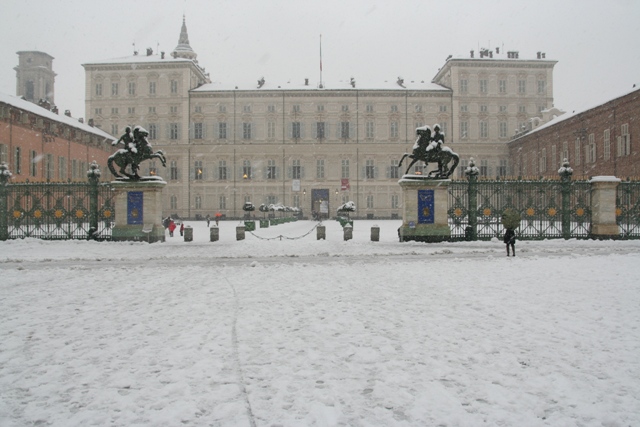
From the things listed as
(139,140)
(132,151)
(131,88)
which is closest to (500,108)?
(131,88)

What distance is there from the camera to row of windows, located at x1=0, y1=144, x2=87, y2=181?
108ft

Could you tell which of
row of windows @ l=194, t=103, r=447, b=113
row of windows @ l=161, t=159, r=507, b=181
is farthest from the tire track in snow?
row of windows @ l=194, t=103, r=447, b=113

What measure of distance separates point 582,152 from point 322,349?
132 feet

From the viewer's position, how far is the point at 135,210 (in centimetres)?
1777

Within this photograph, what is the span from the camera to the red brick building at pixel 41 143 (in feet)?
107

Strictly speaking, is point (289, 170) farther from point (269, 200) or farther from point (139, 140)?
point (139, 140)

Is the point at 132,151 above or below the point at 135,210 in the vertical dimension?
above

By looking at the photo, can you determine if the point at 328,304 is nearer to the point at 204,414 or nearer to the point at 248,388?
the point at 248,388

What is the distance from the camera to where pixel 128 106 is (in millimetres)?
53188

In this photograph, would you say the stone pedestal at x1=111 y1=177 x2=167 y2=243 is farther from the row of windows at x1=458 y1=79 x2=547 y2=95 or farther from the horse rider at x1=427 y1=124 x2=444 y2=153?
the row of windows at x1=458 y1=79 x2=547 y2=95

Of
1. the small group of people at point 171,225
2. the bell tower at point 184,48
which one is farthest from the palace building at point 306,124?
the small group of people at point 171,225

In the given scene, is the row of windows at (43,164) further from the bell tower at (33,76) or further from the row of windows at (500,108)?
the bell tower at (33,76)

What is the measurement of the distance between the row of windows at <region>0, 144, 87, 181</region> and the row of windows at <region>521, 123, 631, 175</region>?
128ft

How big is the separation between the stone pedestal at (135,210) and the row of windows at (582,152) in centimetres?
2717
